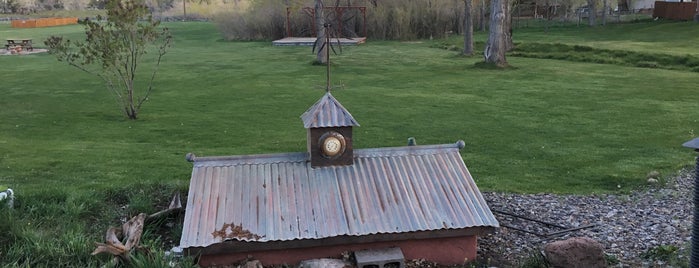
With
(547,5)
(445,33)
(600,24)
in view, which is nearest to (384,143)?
(445,33)

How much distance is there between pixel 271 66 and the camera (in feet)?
89.0

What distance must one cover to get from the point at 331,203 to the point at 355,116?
8898mm

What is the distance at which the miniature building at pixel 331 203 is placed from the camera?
20.2ft

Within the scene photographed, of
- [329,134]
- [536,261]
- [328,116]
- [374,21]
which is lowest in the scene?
[536,261]

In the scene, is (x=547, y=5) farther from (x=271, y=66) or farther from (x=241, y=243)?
(x=241, y=243)

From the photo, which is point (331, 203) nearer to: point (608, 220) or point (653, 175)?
point (608, 220)

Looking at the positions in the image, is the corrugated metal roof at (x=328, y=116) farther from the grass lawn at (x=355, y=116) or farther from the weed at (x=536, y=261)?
the weed at (x=536, y=261)

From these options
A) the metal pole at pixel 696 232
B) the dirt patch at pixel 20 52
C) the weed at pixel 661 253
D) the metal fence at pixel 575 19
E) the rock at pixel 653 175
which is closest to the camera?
the metal pole at pixel 696 232

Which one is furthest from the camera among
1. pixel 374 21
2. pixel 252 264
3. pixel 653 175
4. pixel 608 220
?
pixel 374 21

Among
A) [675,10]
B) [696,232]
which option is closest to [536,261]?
[696,232]

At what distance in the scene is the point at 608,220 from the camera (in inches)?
313

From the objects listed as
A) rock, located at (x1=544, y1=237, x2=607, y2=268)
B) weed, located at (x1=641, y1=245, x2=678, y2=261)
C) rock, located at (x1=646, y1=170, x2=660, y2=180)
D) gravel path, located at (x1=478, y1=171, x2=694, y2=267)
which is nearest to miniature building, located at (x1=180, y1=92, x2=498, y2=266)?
rock, located at (x1=544, y1=237, x2=607, y2=268)

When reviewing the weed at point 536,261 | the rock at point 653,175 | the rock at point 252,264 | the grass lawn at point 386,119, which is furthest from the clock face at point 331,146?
the rock at point 653,175

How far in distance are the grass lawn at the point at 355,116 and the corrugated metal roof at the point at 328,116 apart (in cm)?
46
